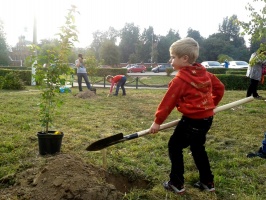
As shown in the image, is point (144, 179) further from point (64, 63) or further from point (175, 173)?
point (64, 63)

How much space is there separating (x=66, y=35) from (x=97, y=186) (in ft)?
7.17

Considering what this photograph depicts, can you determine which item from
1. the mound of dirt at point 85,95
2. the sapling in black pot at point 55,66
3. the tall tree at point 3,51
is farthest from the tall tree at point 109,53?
the sapling in black pot at point 55,66

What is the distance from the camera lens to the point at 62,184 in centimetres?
256

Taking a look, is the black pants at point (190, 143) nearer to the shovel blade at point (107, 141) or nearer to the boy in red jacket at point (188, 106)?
the boy in red jacket at point (188, 106)

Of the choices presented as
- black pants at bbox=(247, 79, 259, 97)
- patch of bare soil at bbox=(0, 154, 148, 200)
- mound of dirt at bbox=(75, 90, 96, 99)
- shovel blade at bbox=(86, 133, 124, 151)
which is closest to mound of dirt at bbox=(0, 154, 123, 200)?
patch of bare soil at bbox=(0, 154, 148, 200)

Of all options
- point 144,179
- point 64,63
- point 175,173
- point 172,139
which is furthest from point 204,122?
point 64,63

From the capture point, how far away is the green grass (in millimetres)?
3045

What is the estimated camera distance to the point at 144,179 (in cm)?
323

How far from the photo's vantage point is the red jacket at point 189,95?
2.59 metres

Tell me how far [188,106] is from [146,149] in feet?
5.87

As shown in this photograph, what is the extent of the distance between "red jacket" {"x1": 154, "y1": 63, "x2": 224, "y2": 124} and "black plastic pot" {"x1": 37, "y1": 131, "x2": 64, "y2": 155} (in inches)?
66.6

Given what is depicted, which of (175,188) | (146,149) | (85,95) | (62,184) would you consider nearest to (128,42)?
(85,95)

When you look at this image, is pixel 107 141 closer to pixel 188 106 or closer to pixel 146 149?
pixel 188 106

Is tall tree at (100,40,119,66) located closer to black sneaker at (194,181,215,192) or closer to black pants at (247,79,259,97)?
black pants at (247,79,259,97)
